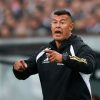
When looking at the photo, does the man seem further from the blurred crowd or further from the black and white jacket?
the blurred crowd

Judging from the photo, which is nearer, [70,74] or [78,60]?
[78,60]

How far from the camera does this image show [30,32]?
10.8 m

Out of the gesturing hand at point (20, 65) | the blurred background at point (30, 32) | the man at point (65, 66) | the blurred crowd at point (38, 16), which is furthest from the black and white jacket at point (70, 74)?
the blurred crowd at point (38, 16)

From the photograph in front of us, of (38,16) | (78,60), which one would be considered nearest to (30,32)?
(38,16)

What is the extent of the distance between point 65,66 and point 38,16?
6.28 meters

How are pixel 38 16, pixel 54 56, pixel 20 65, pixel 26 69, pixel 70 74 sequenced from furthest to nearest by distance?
pixel 38 16 < pixel 26 69 < pixel 20 65 < pixel 70 74 < pixel 54 56

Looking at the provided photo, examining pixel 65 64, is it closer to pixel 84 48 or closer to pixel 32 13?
pixel 84 48

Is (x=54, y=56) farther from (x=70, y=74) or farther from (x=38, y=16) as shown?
(x=38, y=16)

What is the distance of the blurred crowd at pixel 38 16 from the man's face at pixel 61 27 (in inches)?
195

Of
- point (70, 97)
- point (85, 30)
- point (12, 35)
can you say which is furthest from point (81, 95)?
point (12, 35)

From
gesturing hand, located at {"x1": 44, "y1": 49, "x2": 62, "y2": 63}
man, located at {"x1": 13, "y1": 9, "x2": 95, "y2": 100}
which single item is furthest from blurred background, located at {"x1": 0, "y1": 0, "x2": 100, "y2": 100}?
gesturing hand, located at {"x1": 44, "y1": 49, "x2": 62, "y2": 63}

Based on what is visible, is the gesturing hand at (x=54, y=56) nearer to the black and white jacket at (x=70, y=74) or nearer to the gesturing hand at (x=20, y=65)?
the black and white jacket at (x=70, y=74)

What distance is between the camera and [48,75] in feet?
15.6

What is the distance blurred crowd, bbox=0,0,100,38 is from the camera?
10.1 m
